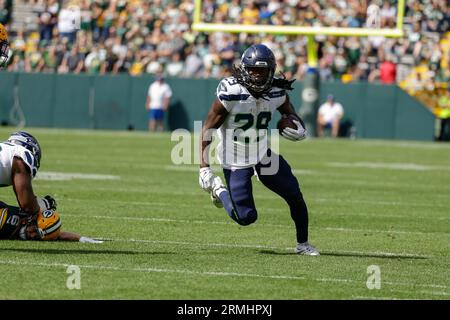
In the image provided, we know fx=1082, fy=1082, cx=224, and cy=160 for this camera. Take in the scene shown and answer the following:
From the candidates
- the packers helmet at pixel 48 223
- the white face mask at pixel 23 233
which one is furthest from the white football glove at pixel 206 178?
the white face mask at pixel 23 233

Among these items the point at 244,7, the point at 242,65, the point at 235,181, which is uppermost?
the point at 244,7

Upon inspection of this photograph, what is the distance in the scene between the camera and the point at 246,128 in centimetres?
802

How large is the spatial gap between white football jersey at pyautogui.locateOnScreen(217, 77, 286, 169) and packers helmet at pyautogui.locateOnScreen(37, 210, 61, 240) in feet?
4.44

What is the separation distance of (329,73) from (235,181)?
18.3 m

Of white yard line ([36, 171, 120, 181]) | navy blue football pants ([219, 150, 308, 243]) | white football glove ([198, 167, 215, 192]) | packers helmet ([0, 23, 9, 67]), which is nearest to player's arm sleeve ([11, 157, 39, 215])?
packers helmet ([0, 23, 9, 67])

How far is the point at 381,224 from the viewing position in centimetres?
1038

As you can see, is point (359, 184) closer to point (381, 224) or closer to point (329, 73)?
point (381, 224)

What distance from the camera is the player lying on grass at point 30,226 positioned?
8156mm

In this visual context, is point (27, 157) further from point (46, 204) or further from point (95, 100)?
point (95, 100)

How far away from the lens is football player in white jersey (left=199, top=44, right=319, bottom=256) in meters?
7.84

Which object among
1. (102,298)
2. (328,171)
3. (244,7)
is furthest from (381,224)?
(244,7)

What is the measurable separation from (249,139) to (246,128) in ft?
0.28

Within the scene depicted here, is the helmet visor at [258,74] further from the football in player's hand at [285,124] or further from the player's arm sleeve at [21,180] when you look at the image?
the player's arm sleeve at [21,180]

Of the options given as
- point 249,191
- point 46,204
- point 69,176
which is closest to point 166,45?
point 69,176
